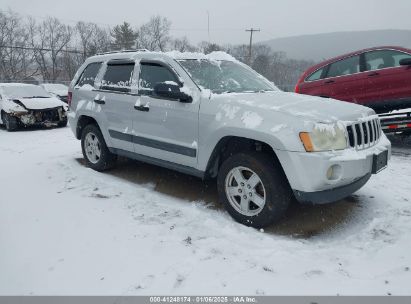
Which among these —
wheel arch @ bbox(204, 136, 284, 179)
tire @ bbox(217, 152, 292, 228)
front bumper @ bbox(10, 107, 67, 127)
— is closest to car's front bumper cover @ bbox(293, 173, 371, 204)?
tire @ bbox(217, 152, 292, 228)

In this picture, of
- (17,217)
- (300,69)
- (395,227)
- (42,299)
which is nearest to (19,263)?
(42,299)

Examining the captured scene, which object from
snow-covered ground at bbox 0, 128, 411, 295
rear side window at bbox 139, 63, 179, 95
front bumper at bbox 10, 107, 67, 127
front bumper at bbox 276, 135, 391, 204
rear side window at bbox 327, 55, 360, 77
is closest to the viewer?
snow-covered ground at bbox 0, 128, 411, 295

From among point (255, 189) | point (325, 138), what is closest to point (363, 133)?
point (325, 138)

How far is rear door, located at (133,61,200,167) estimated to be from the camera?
13.0 ft

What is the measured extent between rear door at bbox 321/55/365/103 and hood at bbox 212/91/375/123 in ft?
11.9

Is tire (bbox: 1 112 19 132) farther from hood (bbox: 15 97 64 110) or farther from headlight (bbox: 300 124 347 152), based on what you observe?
headlight (bbox: 300 124 347 152)

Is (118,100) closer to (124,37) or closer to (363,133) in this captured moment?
(363,133)

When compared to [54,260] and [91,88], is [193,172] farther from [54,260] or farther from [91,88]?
[91,88]

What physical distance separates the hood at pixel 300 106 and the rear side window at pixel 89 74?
2550 millimetres

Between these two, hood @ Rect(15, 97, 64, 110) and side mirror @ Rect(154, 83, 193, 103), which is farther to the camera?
hood @ Rect(15, 97, 64, 110)

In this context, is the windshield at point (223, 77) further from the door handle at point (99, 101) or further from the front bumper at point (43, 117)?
the front bumper at point (43, 117)

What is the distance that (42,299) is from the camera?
8.34ft

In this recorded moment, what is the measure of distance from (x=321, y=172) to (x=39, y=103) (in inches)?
381

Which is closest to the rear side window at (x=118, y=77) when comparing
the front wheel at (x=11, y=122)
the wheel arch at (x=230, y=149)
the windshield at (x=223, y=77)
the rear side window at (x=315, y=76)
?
A: the windshield at (x=223, y=77)
